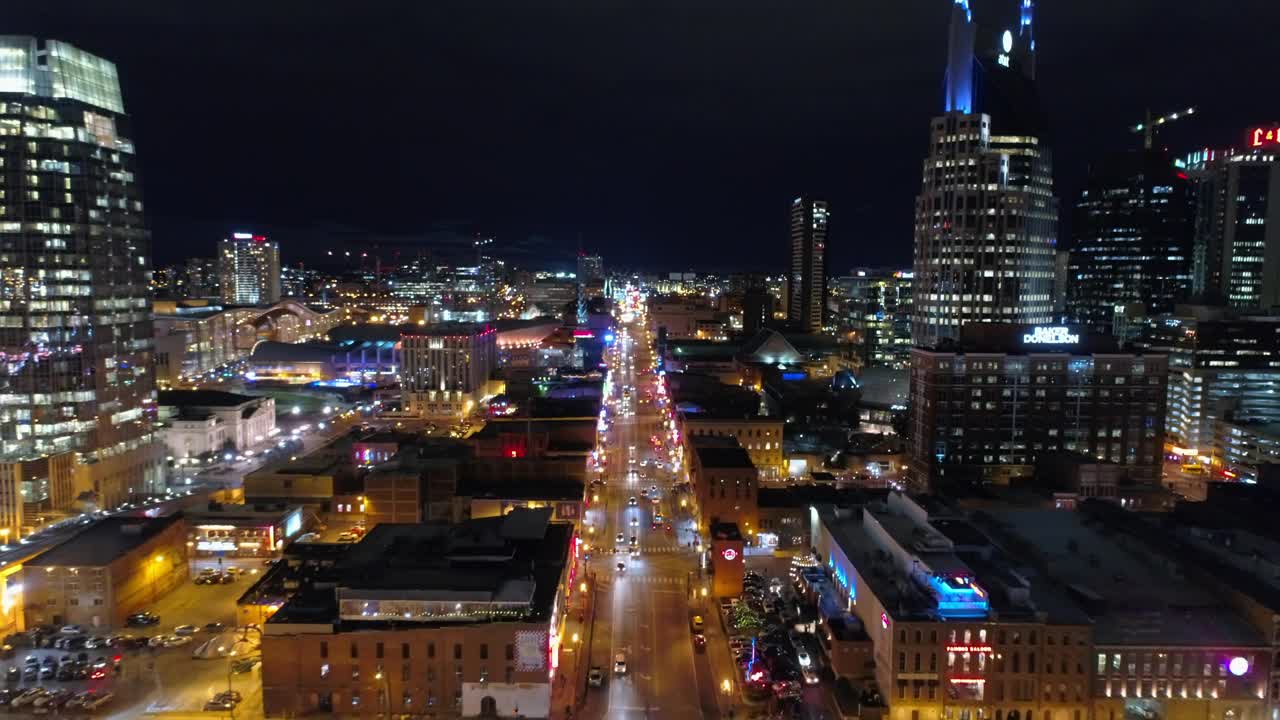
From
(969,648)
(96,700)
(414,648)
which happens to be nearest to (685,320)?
(969,648)

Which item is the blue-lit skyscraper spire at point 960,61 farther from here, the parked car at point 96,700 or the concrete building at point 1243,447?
the parked car at point 96,700

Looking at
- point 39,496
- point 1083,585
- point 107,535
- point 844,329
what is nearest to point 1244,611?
point 1083,585

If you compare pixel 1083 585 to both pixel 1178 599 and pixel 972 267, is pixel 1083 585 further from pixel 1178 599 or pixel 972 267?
pixel 972 267

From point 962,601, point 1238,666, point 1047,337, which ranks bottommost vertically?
point 1238,666

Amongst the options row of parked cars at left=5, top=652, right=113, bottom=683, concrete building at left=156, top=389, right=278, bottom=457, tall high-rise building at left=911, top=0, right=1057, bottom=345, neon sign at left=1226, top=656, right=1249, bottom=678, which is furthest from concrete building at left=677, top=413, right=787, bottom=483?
row of parked cars at left=5, top=652, right=113, bottom=683

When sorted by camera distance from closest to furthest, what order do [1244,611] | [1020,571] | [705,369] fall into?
1. [1244,611]
2. [1020,571]
3. [705,369]

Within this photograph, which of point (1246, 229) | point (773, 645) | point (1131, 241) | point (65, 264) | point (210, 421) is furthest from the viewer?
point (1131, 241)

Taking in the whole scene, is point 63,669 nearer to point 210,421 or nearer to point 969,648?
point 969,648
